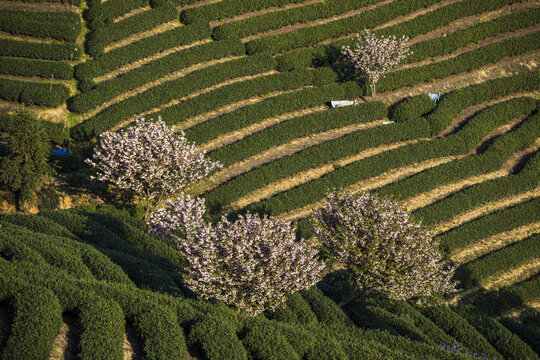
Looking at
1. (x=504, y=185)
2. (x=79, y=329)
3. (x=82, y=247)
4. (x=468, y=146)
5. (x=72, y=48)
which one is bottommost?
(x=79, y=329)

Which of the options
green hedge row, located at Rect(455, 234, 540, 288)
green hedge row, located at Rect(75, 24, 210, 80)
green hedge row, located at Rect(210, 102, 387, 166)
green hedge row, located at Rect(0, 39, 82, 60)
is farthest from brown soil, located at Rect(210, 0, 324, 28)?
green hedge row, located at Rect(455, 234, 540, 288)

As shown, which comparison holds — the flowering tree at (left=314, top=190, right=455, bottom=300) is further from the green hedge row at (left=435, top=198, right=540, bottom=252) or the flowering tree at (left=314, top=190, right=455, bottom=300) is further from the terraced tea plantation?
the green hedge row at (left=435, top=198, right=540, bottom=252)

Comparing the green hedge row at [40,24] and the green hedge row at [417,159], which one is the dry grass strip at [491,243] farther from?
the green hedge row at [40,24]

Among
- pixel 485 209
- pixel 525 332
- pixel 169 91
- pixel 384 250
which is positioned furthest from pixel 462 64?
pixel 384 250

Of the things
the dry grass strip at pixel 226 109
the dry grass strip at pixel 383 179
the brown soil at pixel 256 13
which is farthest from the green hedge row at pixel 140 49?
the dry grass strip at pixel 383 179

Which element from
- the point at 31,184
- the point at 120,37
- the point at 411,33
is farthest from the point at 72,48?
the point at 411,33

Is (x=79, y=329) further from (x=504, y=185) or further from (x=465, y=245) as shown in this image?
(x=504, y=185)

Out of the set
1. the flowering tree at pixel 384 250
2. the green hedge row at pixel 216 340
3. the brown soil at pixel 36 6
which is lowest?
the green hedge row at pixel 216 340

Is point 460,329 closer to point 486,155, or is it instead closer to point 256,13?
point 486,155
